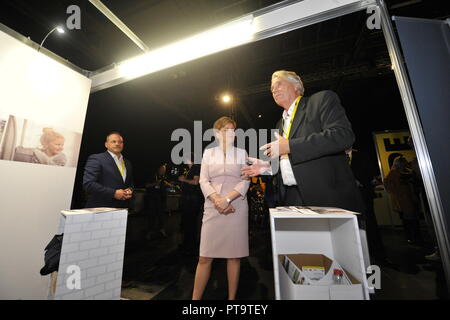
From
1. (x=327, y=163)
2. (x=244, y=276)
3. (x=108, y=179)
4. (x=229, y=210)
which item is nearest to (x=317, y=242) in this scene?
(x=327, y=163)

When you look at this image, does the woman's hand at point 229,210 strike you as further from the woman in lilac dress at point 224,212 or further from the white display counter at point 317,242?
the white display counter at point 317,242

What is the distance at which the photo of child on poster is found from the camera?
171 centimetres

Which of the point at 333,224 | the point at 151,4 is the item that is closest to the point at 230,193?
the point at 333,224

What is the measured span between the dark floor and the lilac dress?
562 millimetres

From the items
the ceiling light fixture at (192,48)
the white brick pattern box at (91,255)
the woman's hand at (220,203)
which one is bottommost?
the white brick pattern box at (91,255)

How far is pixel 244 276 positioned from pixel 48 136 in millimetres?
2646

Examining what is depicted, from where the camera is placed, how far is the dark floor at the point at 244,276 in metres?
1.76

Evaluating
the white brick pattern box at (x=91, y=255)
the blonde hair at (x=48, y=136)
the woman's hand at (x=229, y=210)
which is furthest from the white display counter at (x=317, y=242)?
the blonde hair at (x=48, y=136)

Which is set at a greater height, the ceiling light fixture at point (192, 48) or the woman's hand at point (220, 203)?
the ceiling light fixture at point (192, 48)

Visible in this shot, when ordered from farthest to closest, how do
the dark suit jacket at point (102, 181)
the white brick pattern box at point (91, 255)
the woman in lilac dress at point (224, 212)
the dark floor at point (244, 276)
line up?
the dark suit jacket at point (102, 181)
the dark floor at point (244, 276)
the woman in lilac dress at point (224, 212)
the white brick pattern box at point (91, 255)

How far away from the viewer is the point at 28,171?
1.81 meters

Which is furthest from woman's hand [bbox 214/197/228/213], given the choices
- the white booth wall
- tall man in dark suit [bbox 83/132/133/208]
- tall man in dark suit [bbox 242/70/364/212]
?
the white booth wall
